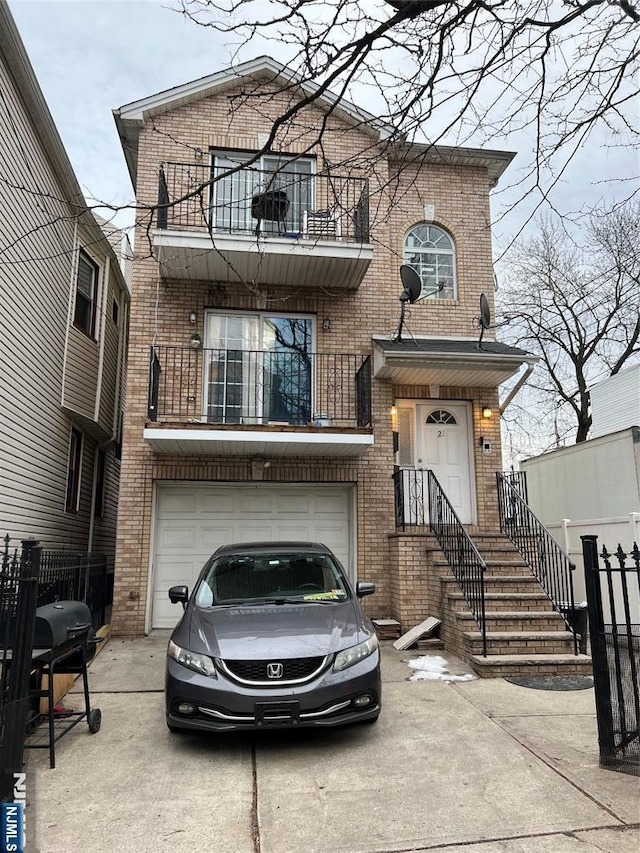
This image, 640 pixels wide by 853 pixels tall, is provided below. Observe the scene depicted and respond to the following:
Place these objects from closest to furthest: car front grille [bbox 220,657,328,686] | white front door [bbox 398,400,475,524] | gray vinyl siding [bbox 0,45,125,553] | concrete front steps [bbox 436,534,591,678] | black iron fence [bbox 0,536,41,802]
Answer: black iron fence [bbox 0,536,41,802]
car front grille [bbox 220,657,328,686]
concrete front steps [bbox 436,534,591,678]
gray vinyl siding [bbox 0,45,125,553]
white front door [bbox 398,400,475,524]

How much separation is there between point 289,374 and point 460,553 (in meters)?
4.05

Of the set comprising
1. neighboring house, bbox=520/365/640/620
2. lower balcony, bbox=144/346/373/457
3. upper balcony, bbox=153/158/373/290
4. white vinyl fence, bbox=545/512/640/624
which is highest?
upper balcony, bbox=153/158/373/290

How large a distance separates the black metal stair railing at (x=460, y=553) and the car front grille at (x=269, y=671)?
3.05 metres

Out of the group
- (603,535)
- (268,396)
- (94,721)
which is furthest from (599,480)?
(94,721)

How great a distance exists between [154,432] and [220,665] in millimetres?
4641

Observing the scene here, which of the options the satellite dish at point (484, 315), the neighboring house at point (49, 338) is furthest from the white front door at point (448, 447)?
the neighboring house at point (49, 338)

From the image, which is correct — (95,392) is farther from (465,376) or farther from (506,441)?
(506,441)

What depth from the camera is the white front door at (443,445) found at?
10117 millimetres

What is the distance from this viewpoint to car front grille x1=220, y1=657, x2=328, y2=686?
437 centimetres

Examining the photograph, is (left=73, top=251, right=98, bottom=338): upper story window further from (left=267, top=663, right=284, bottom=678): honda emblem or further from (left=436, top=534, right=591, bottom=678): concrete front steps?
(left=267, top=663, right=284, bottom=678): honda emblem

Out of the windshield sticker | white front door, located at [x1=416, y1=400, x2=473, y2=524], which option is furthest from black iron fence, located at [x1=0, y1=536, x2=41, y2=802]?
white front door, located at [x1=416, y1=400, x2=473, y2=524]

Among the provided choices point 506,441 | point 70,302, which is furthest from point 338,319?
point 506,441

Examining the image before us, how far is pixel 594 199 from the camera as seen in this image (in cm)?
469

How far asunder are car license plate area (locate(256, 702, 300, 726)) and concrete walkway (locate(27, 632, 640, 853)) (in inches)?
11.0
